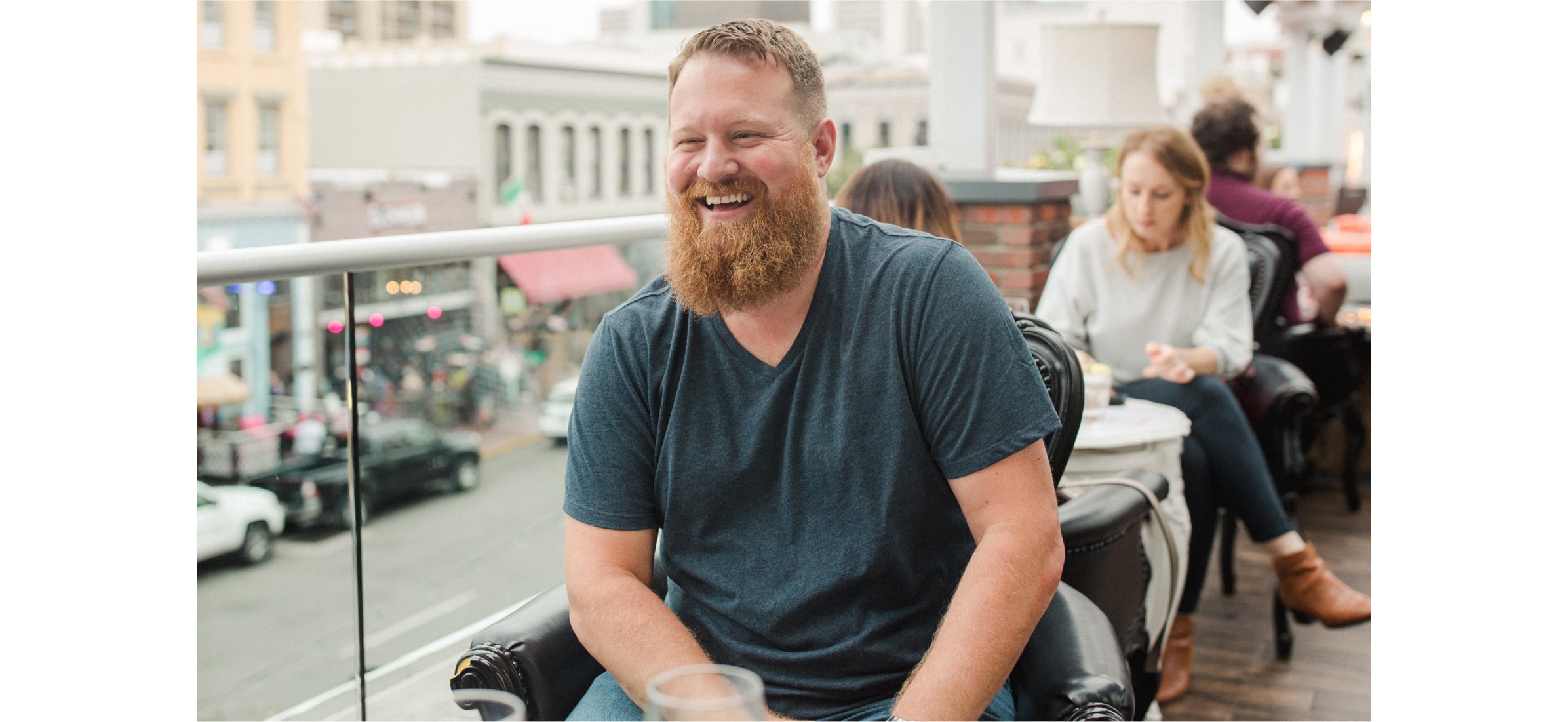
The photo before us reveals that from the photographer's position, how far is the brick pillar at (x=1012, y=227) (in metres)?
4.29

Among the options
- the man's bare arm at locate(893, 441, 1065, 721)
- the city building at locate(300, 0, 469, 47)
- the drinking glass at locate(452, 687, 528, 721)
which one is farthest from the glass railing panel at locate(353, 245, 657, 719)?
the city building at locate(300, 0, 469, 47)

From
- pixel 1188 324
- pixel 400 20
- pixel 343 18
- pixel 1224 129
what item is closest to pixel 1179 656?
pixel 1188 324

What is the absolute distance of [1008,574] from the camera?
4.30ft

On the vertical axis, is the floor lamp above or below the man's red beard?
above

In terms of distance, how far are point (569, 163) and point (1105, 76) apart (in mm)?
45865

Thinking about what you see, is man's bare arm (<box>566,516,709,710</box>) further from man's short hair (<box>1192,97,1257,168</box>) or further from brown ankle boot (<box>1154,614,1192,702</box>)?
man's short hair (<box>1192,97,1257,168</box>)

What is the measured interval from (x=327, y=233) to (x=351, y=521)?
4005cm

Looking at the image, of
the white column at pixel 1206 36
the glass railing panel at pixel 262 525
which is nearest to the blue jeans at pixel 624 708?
the glass railing panel at pixel 262 525

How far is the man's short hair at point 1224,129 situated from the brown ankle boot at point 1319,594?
1.63m

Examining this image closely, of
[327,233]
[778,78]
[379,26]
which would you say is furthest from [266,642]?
[379,26]

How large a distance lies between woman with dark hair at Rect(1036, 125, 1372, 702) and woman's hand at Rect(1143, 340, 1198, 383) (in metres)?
0.01

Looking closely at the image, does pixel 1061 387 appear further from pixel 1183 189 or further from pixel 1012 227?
pixel 1012 227

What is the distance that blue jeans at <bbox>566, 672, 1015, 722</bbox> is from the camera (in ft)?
4.47

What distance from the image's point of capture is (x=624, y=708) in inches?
54.5
